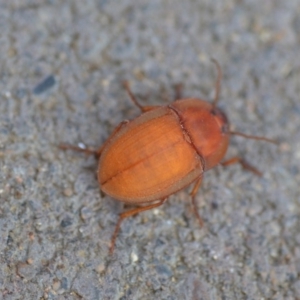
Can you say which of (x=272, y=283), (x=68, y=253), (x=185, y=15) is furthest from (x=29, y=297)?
(x=185, y=15)

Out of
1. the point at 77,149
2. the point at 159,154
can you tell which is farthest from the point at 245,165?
the point at 77,149

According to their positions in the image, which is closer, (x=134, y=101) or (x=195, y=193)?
(x=195, y=193)

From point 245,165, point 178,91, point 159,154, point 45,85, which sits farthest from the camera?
point 178,91

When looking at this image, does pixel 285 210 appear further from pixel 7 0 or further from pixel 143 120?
pixel 7 0

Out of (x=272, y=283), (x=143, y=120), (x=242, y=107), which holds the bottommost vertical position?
(x=272, y=283)

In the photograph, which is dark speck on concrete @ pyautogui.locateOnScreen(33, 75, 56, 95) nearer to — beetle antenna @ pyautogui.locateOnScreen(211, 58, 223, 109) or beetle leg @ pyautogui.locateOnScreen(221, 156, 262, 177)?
beetle antenna @ pyautogui.locateOnScreen(211, 58, 223, 109)

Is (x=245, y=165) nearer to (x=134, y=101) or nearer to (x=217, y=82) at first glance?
(x=217, y=82)

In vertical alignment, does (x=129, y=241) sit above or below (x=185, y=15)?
below
